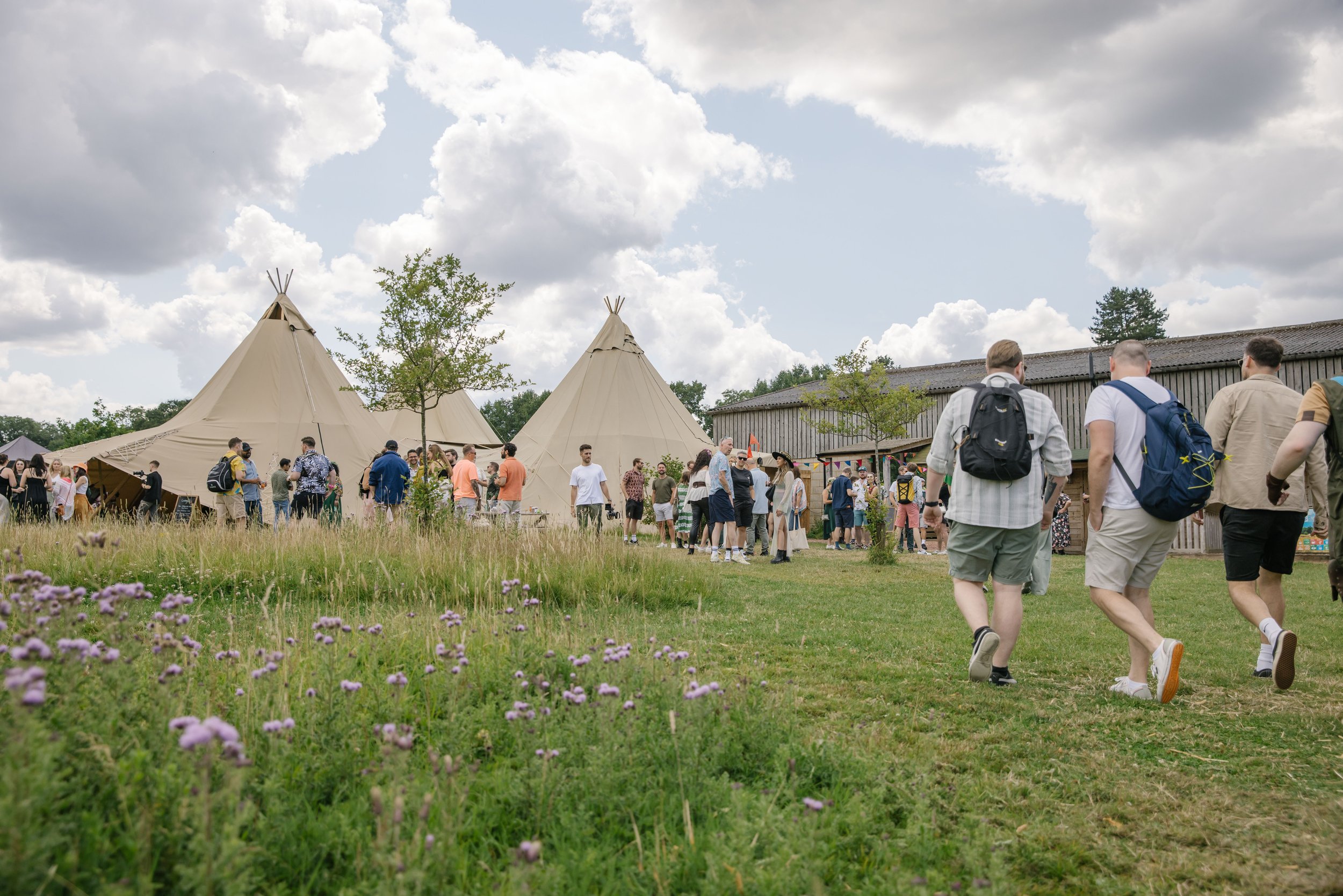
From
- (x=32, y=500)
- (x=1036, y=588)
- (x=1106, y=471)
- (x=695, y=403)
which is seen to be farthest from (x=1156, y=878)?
(x=695, y=403)

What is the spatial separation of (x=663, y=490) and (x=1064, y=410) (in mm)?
18624

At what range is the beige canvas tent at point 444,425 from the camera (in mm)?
27625

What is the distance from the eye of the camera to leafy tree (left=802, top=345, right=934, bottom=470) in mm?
25625

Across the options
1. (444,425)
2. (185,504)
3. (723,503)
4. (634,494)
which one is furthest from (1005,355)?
(444,425)

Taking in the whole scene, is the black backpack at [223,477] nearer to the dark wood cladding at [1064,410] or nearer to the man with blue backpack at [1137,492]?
the man with blue backpack at [1137,492]

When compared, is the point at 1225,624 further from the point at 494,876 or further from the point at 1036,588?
the point at 494,876

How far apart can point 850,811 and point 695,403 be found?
281 feet

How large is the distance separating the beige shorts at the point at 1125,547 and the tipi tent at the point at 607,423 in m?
18.9

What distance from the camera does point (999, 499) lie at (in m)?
4.02

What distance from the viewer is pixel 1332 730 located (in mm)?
3275

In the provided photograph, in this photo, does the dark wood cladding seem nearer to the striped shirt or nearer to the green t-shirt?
the green t-shirt

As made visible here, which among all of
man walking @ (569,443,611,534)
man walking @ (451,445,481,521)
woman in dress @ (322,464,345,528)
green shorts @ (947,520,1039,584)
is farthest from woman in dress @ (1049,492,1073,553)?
green shorts @ (947,520,1039,584)

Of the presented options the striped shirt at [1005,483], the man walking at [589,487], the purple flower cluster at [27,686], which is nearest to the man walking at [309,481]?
the man walking at [589,487]

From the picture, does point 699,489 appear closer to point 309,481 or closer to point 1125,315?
point 309,481
